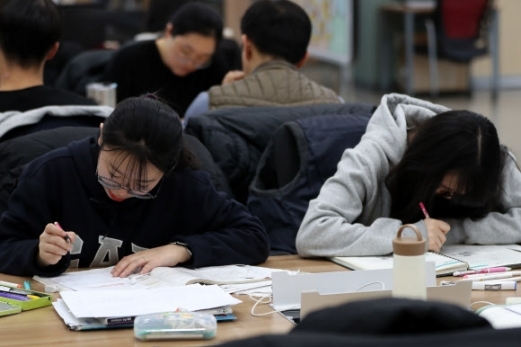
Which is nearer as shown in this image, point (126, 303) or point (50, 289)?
point (126, 303)

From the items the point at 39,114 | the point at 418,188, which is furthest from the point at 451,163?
the point at 39,114

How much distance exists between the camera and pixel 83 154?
2336 mm

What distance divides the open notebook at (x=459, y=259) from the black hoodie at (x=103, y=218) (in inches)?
9.6

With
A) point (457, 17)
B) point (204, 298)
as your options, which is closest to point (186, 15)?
point (204, 298)

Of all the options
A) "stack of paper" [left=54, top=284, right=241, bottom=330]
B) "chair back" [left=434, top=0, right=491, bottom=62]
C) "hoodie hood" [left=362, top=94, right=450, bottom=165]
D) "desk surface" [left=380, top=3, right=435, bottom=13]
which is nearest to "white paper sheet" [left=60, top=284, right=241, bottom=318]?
"stack of paper" [left=54, top=284, right=241, bottom=330]

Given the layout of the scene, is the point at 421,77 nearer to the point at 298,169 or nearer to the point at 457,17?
the point at 457,17

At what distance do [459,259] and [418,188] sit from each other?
21cm

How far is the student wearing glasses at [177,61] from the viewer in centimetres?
433

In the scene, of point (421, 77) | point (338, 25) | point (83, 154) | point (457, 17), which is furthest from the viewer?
point (421, 77)

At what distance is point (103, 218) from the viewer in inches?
92.6

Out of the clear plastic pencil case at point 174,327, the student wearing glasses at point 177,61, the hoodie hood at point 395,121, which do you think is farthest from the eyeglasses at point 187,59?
the clear plastic pencil case at point 174,327

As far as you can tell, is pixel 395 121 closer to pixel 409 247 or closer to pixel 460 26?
pixel 409 247

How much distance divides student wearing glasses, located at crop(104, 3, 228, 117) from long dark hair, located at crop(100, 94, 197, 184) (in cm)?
214

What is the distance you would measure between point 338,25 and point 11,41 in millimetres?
2381
